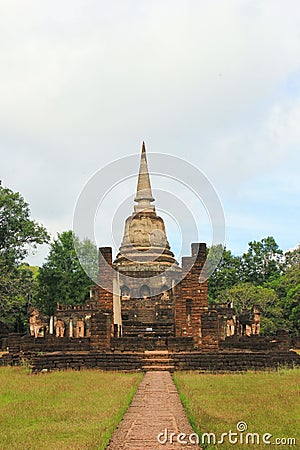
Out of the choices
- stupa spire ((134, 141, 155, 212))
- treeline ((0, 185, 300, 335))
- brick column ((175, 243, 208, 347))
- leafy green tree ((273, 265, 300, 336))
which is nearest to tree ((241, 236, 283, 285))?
treeline ((0, 185, 300, 335))

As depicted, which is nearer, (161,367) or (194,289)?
(161,367)

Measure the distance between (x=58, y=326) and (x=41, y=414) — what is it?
24880 mm

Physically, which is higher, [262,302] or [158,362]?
[262,302]

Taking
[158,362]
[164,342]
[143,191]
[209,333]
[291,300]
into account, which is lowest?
[158,362]

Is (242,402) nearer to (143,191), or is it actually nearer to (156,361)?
(156,361)

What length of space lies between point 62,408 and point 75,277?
3648 cm

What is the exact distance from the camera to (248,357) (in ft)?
46.9

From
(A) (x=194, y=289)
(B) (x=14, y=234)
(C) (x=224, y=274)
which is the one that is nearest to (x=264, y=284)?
(C) (x=224, y=274)

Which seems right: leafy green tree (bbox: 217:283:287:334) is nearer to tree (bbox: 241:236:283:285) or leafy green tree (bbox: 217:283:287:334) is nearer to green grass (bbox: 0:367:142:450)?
tree (bbox: 241:236:283:285)

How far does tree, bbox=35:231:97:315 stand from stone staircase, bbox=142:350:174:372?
2888 centimetres

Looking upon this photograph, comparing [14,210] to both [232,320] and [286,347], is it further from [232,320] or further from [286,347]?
[286,347]

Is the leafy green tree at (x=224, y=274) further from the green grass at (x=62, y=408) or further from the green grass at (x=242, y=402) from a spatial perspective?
the green grass at (x=62, y=408)

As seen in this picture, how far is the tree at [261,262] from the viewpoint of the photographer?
2060 inches

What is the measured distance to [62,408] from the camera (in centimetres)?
830
